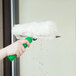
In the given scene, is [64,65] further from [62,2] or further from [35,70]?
[62,2]

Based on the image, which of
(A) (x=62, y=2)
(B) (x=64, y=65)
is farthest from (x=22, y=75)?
(A) (x=62, y=2)

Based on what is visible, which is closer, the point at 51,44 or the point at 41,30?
the point at 41,30

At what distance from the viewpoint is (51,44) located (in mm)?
790

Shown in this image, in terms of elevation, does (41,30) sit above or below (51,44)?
above

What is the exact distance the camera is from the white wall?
0.77 meters

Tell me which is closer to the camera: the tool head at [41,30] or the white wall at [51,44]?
the tool head at [41,30]

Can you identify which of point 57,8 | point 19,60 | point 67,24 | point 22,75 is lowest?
point 22,75

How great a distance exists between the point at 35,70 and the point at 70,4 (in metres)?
0.49

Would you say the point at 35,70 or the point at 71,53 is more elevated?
the point at 71,53

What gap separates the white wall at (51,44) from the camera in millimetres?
767

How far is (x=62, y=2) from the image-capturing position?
→ 0.78m

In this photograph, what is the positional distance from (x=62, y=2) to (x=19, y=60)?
48cm

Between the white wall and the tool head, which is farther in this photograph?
the white wall

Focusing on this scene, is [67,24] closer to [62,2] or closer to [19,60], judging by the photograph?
[62,2]
